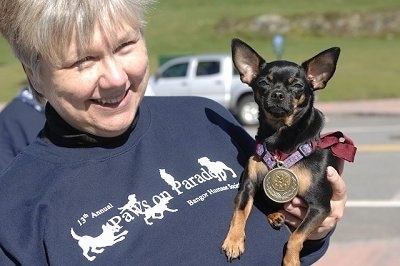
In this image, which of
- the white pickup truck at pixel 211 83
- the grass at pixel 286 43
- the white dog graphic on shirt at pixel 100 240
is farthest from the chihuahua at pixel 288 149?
the grass at pixel 286 43

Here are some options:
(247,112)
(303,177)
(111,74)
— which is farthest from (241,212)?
(247,112)

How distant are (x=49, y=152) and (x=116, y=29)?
40 centimetres

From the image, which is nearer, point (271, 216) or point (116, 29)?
point (116, 29)

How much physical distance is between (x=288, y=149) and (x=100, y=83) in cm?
68

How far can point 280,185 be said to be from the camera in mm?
2287

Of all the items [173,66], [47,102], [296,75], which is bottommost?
[173,66]

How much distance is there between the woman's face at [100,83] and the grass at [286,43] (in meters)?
19.9

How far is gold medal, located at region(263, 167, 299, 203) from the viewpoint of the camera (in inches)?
90.0

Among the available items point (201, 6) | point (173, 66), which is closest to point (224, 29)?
point (201, 6)

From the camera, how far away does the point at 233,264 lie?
2125 millimetres

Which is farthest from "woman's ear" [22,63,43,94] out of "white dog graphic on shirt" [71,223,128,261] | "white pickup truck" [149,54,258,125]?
"white pickup truck" [149,54,258,125]

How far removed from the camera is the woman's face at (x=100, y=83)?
2033 millimetres

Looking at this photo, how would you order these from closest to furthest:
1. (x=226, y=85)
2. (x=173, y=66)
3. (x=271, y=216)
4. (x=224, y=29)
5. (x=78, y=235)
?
1. (x=78, y=235)
2. (x=271, y=216)
3. (x=226, y=85)
4. (x=173, y=66)
5. (x=224, y=29)

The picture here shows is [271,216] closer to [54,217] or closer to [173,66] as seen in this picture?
[54,217]
